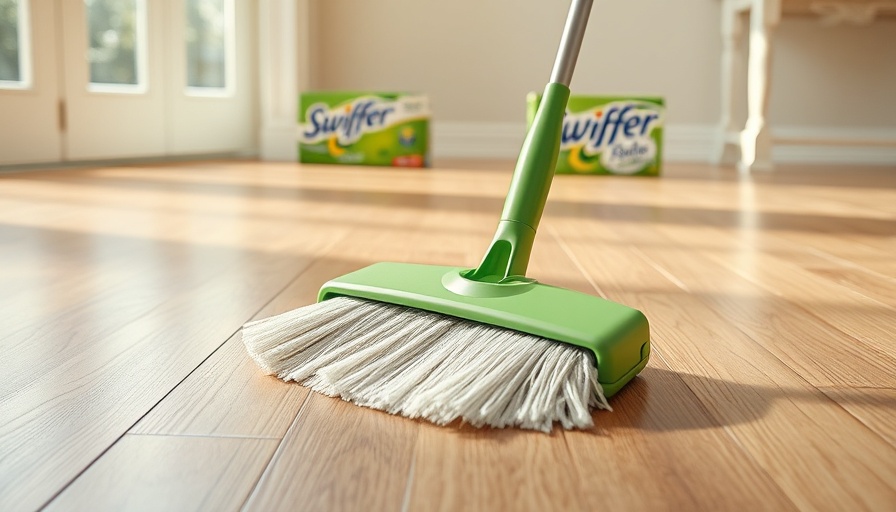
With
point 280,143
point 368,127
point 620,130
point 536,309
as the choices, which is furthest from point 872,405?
point 280,143

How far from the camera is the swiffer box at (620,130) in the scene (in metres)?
2.51

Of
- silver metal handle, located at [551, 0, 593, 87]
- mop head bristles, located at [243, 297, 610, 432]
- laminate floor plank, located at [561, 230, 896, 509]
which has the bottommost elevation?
laminate floor plank, located at [561, 230, 896, 509]

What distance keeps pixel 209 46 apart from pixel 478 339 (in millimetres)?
2493

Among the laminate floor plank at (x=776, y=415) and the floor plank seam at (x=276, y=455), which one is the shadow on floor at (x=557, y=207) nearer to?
the laminate floor plank at (x=776, y=415)

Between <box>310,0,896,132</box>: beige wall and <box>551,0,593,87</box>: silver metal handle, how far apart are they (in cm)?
245

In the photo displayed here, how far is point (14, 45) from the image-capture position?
216 centimetres

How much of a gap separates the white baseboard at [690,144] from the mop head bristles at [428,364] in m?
2.63

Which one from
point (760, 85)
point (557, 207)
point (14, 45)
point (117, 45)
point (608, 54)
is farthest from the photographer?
point (608, 54)

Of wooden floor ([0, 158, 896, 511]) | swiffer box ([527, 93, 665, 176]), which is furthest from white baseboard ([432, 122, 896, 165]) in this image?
wooden floor ([0, 158, 896, 511])

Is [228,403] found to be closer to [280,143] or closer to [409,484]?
[409,484]

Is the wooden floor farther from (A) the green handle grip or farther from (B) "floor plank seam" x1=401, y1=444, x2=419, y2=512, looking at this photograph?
(A) the green handle grip

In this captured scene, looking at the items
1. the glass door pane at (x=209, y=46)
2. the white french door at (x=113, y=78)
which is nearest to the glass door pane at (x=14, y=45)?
the white french door at (x=113, y=78)

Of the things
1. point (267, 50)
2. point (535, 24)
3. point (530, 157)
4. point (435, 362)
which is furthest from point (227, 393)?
point (535, 24)

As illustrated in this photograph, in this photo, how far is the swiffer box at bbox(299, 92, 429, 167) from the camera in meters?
2.67
